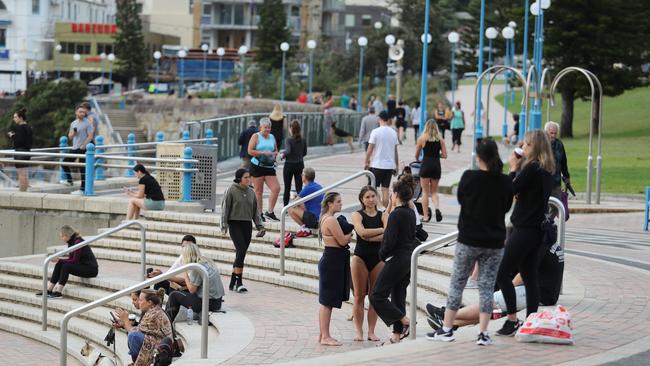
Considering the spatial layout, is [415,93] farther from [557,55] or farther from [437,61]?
[557,55]

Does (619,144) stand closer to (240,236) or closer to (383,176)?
(383,176)

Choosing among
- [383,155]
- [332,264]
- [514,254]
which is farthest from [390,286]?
[383,155]

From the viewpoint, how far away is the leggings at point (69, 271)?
1758 cm

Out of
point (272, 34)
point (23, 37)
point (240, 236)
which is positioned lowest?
point (240, 236)

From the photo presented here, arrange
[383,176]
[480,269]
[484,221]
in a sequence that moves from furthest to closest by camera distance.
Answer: [383,176], [480,269], [484,221]

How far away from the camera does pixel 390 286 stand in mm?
12172

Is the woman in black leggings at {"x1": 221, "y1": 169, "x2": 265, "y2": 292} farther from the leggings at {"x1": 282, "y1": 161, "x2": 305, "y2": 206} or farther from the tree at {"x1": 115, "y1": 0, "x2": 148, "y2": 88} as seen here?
the tree at {"x1": 115, "y1": 0, "x2": 148, "y2": 88}

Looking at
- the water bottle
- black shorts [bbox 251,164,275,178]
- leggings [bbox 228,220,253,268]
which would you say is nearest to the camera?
the water bottle

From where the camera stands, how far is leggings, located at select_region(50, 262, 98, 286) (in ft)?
57.7

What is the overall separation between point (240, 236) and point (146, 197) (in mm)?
4945

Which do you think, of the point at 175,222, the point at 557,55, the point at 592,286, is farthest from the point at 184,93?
the point at 592,286

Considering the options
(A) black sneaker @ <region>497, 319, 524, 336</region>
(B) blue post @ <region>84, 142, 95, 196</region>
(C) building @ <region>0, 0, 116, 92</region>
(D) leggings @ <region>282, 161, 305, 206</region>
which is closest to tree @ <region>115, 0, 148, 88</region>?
(C) building @ <region>0, 0, 116, 92</region>

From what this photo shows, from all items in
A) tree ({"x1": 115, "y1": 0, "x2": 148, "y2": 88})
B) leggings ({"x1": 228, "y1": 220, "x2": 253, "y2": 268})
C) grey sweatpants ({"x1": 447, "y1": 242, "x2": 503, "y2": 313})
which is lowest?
leggings ({"x1": 228, "y1": 220, "x2": 253, "y2": 268})

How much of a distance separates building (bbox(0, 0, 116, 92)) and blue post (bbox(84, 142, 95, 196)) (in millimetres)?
98412
